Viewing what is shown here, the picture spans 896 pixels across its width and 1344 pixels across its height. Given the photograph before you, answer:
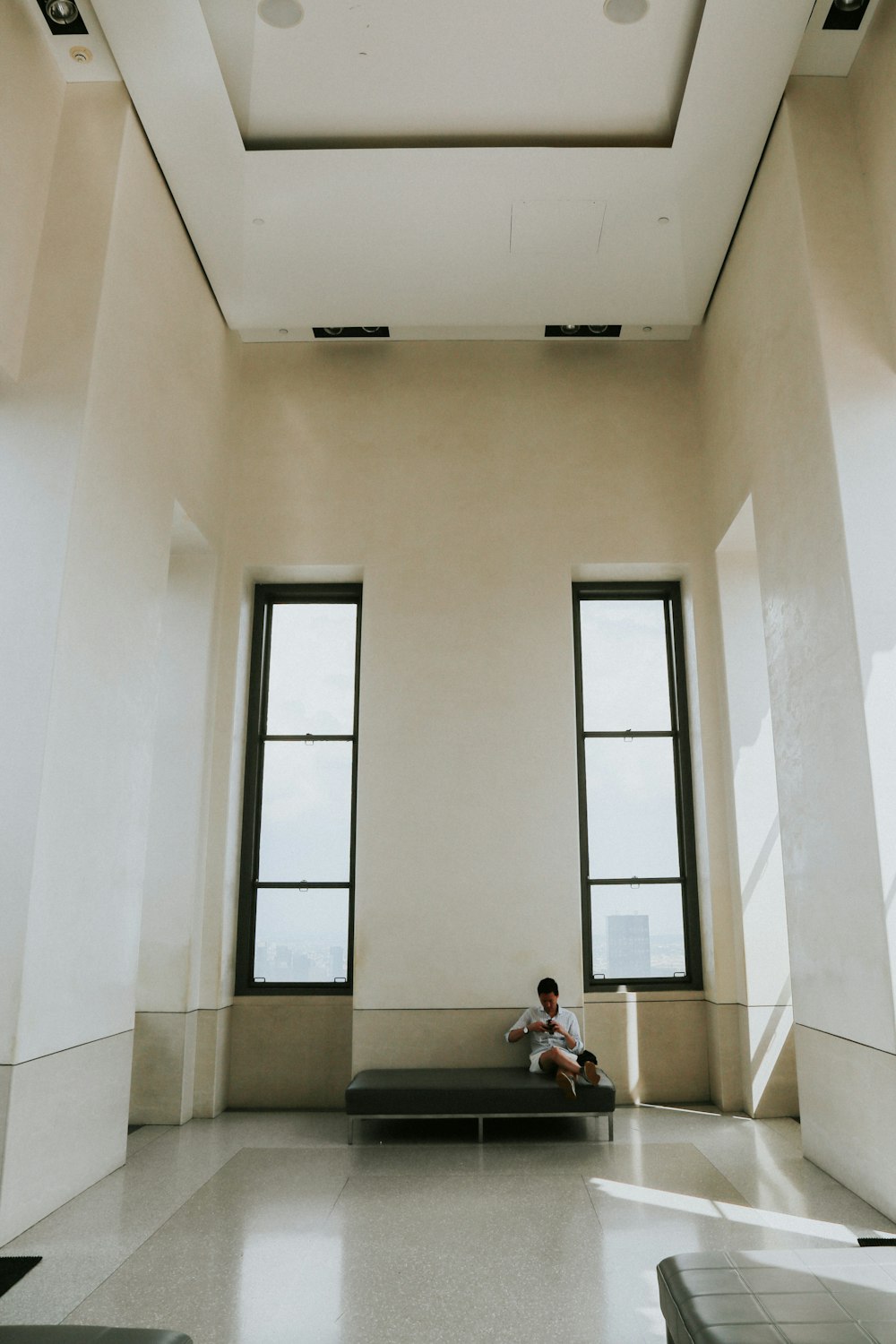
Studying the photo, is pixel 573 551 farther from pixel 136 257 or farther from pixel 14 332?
pixel 14 332

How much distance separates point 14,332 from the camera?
17.1 ft

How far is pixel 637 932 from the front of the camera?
779 cm

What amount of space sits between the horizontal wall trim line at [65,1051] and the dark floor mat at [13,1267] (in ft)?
2.68

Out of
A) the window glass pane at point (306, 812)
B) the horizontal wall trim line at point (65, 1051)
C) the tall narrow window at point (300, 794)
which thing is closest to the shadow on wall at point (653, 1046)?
the tall narrow window at point (300, 794)

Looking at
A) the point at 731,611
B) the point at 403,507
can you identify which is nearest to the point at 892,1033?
the point at 731,611

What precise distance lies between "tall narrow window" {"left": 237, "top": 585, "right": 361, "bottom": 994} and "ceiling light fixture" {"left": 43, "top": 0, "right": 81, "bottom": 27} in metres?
4.38

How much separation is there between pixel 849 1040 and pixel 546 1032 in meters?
2.39

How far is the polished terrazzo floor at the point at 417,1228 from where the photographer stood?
3.59 m

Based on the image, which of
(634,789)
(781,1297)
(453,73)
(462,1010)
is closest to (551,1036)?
(462,1010)

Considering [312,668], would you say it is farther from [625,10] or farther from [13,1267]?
[625,10]

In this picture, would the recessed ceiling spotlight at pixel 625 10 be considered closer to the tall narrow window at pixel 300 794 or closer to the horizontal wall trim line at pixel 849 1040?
the tall narrow window at pixel 300 794

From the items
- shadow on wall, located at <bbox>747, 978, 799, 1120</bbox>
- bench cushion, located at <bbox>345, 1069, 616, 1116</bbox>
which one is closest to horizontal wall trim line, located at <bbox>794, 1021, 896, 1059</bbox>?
shadow on wall, located at <bbox>747, 978, 799, 1120</bbox>

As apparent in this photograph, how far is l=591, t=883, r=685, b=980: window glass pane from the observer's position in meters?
7.72

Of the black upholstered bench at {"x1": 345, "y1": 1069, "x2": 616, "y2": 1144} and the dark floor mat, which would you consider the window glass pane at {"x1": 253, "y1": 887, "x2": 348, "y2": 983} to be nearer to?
the black upholstered bench at {"x1": 345, "y1": 1069, "x2": 616, "y2": 1144}
